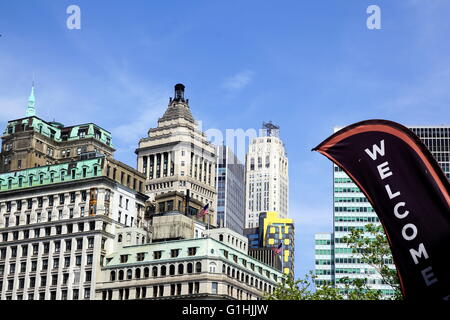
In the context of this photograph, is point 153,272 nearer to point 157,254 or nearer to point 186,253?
point 157,254

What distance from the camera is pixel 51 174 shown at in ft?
525

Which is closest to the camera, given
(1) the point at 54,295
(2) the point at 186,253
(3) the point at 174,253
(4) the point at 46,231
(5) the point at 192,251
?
(2) the point at 186,253

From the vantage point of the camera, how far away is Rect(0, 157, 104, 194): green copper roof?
155750mm

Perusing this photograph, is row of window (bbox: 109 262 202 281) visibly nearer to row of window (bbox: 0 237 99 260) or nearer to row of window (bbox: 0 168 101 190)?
row of window (bbox: 0 237 99 260)

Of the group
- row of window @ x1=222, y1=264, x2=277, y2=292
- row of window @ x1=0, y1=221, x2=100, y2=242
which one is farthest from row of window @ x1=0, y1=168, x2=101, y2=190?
row of window @ x1=222, y1=264, x2=277, y2=292

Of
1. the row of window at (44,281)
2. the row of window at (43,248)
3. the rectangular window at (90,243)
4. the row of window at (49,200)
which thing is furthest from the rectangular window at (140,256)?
the row of window at (49,200)

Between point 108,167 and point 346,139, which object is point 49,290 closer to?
point 108,167

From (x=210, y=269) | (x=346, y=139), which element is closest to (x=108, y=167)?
(x=210, y=269)

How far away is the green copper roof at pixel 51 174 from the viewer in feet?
511

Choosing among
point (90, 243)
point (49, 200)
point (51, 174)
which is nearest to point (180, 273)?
point (90, 243)

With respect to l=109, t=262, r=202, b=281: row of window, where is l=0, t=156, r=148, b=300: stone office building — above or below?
above

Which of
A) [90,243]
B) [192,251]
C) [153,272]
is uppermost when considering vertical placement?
[90,243]
